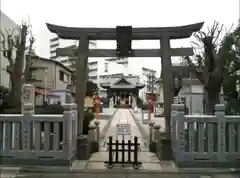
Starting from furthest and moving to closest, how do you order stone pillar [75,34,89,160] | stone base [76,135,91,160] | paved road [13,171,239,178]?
1. stone pillar [75,34,89,160]
2. stone base [76,135,91,160]
3. paved road [13,171,239,178]

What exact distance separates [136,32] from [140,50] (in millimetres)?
621

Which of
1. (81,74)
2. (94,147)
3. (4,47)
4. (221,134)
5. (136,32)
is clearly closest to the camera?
(221,134)

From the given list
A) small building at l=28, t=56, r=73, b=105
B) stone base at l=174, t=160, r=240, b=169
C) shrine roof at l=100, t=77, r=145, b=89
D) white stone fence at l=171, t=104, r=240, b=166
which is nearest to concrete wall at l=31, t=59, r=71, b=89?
small building at l=28, t=56, r=73, b=105

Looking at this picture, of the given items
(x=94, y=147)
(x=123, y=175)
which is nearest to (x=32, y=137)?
(x=123, y=175)

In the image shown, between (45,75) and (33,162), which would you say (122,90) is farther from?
(33,162)

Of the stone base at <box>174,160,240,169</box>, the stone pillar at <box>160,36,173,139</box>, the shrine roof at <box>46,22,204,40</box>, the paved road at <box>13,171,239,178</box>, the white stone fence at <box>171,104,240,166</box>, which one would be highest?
the shrine roof at <box>46,22,204,40</box>

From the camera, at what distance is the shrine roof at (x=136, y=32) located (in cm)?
1097

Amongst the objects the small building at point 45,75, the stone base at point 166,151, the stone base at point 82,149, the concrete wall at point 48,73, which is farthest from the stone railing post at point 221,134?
the concrete wall at point 48,73

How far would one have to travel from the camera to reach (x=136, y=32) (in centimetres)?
1109

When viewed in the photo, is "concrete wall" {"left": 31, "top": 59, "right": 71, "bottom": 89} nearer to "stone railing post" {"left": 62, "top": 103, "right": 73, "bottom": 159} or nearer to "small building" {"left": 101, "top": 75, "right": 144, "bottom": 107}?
"small building" {"left": 101, "top": 75, "right": 144, "bottom": 107}

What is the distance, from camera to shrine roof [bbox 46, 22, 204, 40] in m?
11.0

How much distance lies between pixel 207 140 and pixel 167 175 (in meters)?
1.53

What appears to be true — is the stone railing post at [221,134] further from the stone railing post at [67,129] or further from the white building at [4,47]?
the white building at [4,47]

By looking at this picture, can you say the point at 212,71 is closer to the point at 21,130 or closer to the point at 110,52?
the point at 110,52
